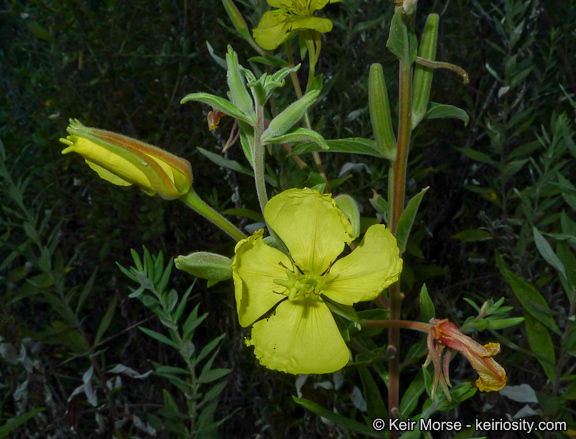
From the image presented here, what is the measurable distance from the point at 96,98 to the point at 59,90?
0.17 m

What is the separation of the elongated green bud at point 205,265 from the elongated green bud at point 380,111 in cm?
34

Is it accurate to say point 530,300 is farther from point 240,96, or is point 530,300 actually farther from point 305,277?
point 240,96

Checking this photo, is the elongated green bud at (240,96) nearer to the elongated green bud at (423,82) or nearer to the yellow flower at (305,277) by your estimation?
the yellow flower at (305,277)

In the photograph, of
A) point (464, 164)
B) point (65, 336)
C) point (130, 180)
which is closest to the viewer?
point (130, 180)

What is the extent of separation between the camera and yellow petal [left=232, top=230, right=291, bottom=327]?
0.82 meters

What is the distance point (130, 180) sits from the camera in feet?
2.66

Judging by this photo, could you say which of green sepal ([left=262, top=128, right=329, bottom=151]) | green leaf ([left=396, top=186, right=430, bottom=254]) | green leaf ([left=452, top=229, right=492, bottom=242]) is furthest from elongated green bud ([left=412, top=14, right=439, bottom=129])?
green leaf ([left=452, top=229, right=492, bottom=242])

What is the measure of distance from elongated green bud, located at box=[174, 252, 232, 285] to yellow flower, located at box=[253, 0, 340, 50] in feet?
1.78

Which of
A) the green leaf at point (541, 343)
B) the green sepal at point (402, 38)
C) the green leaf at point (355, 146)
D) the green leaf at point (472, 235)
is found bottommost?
the green leaf at point (472, 235)

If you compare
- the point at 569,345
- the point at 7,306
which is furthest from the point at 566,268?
the point at 7,306

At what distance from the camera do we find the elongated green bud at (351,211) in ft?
2.84

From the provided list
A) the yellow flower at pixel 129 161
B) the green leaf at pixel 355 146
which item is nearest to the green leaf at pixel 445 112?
the green leaf at pixel 355 146

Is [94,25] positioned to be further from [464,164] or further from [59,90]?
[464,164]

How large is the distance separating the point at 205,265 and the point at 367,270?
0.26m
